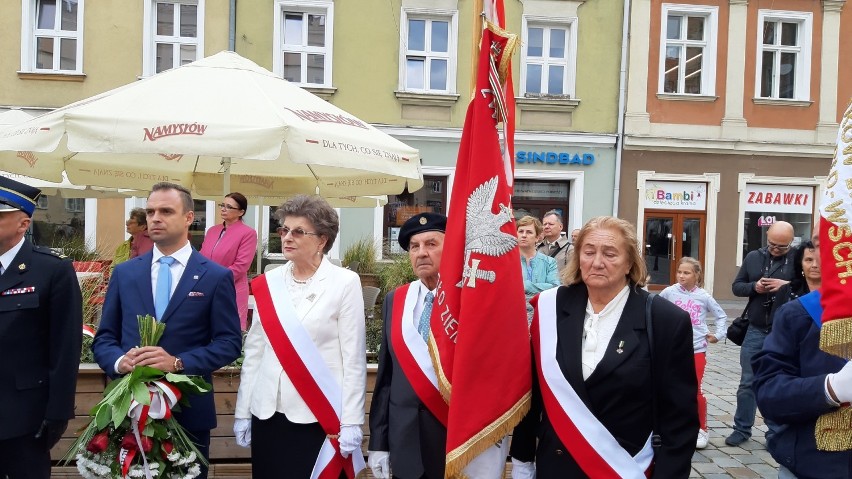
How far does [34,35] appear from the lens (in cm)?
1380

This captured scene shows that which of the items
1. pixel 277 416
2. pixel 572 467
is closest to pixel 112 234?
pixel 277 416

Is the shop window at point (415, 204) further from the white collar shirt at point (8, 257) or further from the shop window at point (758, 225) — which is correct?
the white collar shirt at point (8, 257)

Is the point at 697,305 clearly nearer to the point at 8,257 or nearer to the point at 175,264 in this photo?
the point at 175,264

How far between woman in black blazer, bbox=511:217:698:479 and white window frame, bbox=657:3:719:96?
14.0 meters

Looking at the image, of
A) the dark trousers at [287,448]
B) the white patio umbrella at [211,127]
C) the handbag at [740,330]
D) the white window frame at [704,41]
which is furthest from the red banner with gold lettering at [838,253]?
the white window frame at [704,41]

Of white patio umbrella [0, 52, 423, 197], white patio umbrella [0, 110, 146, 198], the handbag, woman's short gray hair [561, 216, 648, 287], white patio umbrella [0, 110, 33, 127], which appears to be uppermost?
white patio umbrella [0, 110, 33, 127]

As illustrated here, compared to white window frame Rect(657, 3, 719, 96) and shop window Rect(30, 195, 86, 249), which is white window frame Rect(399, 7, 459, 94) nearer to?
white window frame Rect(657, 3, 719, 96)

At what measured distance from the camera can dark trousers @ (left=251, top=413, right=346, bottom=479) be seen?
3.00 meters

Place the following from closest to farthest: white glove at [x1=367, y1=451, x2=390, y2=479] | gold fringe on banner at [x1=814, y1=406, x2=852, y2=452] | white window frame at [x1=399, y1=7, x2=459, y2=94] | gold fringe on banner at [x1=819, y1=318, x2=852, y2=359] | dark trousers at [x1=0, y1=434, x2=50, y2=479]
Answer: gold fringe on banner at [x1=819, y1=318, x2=852, y2=359], gold fringe on banner at [x1=814, y1=406, x2=852, y2=452], white glove at [x1=367, y1=451, x2=390, y2=479], dark trousers at [x1=0, y1=434, x2=50, y2=479], white window frame at [x1=399, y1=7, x2=459, y2=94]

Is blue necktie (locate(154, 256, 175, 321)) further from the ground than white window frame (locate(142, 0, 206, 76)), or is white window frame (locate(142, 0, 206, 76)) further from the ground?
white window frame (locate(142, 0, 206, 76))

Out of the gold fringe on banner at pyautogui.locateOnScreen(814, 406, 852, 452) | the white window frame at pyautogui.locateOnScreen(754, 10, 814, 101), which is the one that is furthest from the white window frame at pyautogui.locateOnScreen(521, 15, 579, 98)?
the gold fringe on banner at pyautogui.locateOnScreen(814, 406, 852, 452)

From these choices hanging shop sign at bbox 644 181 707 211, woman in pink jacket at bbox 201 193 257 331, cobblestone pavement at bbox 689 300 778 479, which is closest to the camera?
cobblestone pavement at bbox 689 300 778 479

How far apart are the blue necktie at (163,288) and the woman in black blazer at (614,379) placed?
1752 millimetres

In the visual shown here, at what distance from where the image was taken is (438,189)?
49.0 feet
